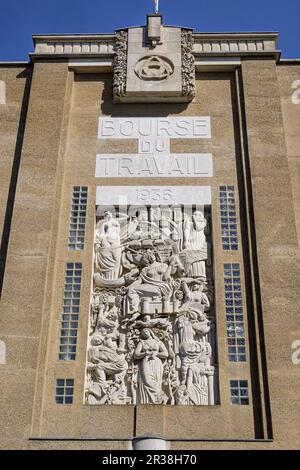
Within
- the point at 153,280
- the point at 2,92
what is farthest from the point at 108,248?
the point at 2,92

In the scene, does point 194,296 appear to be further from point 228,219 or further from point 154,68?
point 154,68

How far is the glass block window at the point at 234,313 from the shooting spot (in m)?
13.5

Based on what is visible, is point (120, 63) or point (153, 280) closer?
point (153, 280)

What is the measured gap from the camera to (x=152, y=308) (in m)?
14.0

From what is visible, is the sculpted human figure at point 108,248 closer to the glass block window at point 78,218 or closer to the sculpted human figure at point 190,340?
the glass block window at point 78,218

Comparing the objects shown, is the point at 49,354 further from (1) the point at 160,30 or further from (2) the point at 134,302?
(1) the point at 160,30

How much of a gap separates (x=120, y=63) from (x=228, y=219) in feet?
19.2

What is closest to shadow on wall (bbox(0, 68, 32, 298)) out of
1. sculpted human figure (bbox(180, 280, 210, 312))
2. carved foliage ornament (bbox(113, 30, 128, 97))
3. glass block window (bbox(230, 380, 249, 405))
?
carved foliage ornament (bbox(113, 30, 128, 97))

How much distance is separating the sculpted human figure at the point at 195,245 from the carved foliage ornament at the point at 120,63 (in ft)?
14.4

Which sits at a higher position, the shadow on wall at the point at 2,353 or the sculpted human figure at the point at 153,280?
the sculpted human figure at the point at 153,280

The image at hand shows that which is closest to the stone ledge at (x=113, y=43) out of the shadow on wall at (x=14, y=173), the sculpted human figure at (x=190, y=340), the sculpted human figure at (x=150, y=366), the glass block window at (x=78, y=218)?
the shadow on wall at (x=14, y=173)

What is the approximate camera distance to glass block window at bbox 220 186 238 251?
1493 centimetres
